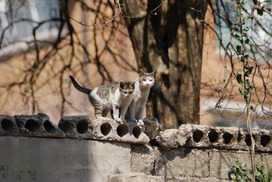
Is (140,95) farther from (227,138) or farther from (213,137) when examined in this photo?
(227,138)

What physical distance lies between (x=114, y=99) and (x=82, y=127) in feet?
1.84

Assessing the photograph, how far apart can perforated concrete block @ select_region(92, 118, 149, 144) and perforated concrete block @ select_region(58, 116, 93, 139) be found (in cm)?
6

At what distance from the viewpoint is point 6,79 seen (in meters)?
15.6

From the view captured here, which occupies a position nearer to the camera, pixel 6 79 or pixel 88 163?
pixel 88 163

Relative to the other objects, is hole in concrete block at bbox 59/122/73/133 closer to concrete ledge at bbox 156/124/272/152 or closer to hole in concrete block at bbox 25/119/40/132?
hole in concrete block at bbox 25/119/40/132

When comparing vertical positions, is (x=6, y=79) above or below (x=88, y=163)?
above

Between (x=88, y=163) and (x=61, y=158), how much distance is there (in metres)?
0.31

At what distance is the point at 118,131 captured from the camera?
9523 millimetres

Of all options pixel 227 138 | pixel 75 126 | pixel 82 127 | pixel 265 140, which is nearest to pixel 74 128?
pixel 75 126

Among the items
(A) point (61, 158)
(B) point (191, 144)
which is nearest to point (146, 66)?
(B) point (191, 144)

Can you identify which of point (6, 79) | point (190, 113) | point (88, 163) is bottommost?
point (88, 163)

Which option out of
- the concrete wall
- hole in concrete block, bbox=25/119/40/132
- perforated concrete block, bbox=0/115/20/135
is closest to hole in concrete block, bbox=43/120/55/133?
the concrete wall

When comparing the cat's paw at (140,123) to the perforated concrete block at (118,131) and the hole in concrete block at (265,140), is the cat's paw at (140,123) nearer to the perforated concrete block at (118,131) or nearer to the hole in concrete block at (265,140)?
A: the perforated concrete block at (118,131)

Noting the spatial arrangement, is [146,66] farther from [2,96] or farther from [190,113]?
[2,96]
